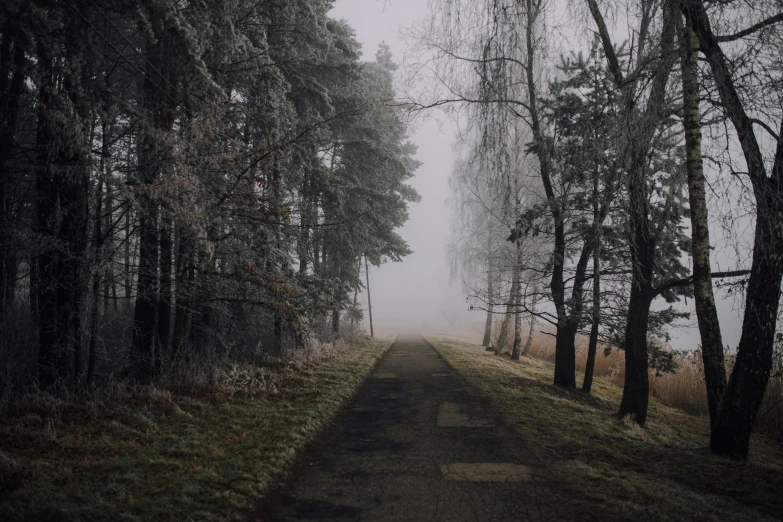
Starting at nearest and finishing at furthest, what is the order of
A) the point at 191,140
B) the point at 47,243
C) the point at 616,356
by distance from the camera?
1. the point at 47,243
2. the point at 191,140
3. the point at 616,356

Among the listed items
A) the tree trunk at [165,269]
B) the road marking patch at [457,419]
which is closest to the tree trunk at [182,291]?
the tree trunk at [165,269]

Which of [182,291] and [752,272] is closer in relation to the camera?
[752,272]

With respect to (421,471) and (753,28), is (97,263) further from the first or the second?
(753,28)

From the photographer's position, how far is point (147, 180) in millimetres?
6031

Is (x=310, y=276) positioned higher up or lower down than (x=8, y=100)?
lower down

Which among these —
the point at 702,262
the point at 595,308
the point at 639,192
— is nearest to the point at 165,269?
the point at 639,192

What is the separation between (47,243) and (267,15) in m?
5.97

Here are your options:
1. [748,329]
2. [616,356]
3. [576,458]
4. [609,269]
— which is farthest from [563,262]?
[616,356]

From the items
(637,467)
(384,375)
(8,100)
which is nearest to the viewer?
(637,467)

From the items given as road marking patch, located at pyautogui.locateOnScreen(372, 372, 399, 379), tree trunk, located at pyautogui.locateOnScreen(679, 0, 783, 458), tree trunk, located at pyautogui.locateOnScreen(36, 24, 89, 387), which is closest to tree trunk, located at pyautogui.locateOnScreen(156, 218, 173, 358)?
tree trunk, located at pyautogui.locateOnScreen(36, 24, 89, 387)

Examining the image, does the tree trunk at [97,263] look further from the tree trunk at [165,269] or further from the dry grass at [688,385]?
the dry grass at [688,385]

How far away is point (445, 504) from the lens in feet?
11.3

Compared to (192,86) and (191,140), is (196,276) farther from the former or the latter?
(192,86)

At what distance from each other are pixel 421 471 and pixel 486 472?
2.13 ft
